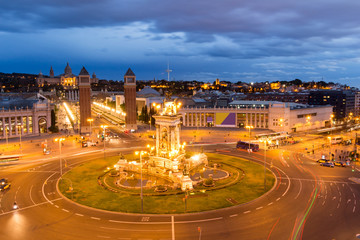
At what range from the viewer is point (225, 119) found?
13038 centimetres

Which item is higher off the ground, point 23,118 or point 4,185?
point 23,118

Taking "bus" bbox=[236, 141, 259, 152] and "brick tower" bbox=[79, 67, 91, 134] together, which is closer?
"bus" bbox=[236, 141, 259, 152]

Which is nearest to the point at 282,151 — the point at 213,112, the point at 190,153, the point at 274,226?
the point at 190,153

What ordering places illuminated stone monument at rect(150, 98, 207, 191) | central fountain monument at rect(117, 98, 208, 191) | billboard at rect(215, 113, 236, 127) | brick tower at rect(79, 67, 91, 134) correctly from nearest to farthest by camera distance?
central fountain monument at rect(117, 98, 208, 191)
illuminated stone monument at rect(150, 98, 207, 191)
brick tower at rect(79, 67, 91, 134)
billboard at rect(215, 113, 236, 127)

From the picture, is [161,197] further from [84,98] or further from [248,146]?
[84,98]

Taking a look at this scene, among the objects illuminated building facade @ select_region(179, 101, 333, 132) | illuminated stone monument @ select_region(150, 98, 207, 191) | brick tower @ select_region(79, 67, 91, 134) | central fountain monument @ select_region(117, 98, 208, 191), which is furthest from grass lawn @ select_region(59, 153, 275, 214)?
illuminated building facade @ select_region(179, 101, 333, 132)

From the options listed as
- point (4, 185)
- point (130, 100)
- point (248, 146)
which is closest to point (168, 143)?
point (4, 185)

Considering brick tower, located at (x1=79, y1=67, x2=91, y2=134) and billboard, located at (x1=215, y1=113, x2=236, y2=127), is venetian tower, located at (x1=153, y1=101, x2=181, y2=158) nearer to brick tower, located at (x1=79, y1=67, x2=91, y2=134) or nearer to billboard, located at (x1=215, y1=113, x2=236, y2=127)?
brick tower, located at (x1=79, y1=67, x2=91, y2=134)

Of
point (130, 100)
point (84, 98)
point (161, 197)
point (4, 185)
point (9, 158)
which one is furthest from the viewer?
point (130, 100)

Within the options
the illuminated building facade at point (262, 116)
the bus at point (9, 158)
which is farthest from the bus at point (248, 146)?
the bus at point (9, 158)

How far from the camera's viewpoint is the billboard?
129625mm

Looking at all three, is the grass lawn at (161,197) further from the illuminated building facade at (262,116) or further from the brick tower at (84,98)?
the illuminated building facade at (262,116)

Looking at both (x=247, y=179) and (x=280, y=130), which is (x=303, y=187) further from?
(x=280, y=130)

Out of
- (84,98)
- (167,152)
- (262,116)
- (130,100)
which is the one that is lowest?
(167,152)
